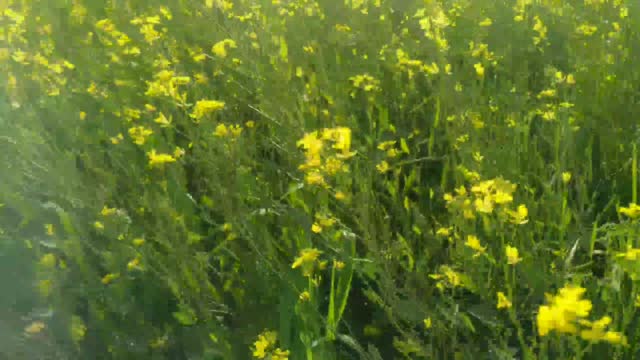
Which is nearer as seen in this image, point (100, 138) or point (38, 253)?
point (38, 253)

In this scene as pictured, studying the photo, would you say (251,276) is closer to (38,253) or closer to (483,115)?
(38,253)

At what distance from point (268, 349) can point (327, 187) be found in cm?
35

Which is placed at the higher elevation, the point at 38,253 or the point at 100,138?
the point at 100,138

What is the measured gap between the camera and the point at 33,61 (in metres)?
2.79

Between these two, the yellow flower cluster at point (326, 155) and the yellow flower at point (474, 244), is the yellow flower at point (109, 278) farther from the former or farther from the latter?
the yellow flower at point (474, 244)

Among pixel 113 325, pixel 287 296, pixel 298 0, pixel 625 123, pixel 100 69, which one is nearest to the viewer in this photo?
pixel 287 296

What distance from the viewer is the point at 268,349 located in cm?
159

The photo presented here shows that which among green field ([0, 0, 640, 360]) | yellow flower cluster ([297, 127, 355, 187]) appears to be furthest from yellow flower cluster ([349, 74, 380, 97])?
yellow flower cluster ([297, 127, 355, 187])

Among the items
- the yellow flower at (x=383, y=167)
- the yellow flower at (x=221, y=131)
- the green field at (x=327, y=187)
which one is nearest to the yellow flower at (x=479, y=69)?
the green field at (x=327, y=187)

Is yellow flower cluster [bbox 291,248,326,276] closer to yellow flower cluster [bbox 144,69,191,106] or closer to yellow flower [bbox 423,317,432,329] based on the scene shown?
yellow flower [bbox 423,317,432,329]

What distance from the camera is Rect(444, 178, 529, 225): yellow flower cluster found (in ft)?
4.67

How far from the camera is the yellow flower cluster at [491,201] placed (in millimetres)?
1425

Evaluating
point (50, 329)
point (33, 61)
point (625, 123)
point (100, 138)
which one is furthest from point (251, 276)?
point (33, 61)

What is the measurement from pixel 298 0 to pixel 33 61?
1.01 meters
